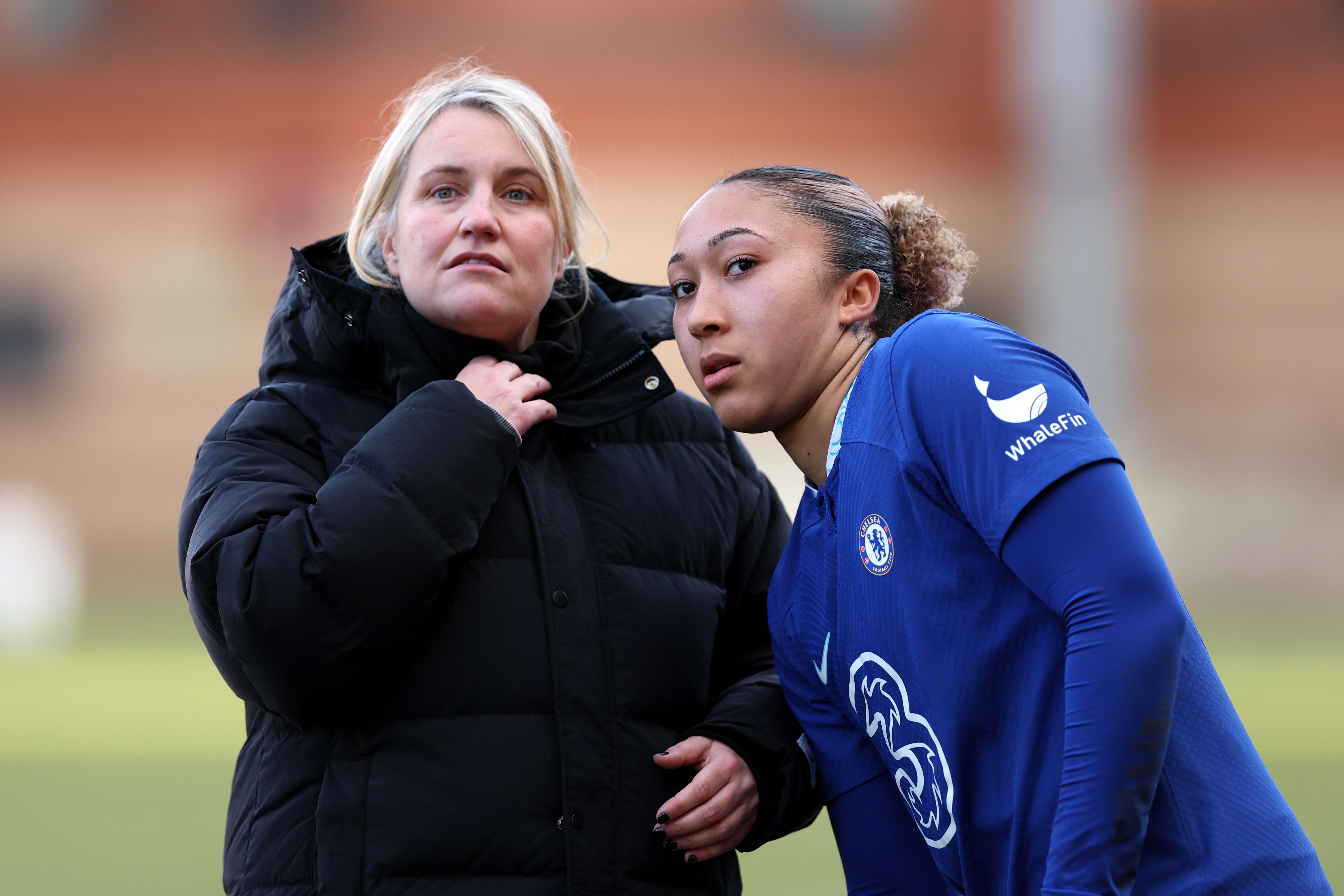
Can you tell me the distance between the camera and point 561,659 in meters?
2.34

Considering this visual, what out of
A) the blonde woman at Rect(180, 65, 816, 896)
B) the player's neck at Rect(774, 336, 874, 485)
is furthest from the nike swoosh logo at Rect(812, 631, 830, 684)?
the player's neck at Rect(774, 336, 874, 485)

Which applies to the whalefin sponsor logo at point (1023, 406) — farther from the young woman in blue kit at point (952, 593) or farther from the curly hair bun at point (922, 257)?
the curly hair bun at point (922, 257)

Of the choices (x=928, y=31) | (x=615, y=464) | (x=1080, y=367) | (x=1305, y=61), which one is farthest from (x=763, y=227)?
(x=1305, y=61)

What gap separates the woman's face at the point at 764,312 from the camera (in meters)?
2.34

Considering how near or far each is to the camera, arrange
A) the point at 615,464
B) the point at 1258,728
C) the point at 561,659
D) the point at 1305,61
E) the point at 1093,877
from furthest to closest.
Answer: the point at 1305,61 → the point at 1258,728 → the point at 615,464 → the point at 561,659 → the point at 1093,877

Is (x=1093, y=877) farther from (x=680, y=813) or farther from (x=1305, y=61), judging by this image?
(x=1305, y=61)

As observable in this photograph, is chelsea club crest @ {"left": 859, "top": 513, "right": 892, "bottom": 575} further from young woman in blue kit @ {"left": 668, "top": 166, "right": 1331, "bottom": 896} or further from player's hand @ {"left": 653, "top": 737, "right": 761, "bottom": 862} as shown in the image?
player's hand @ {"left": 653, "top": 737, "right": 761, "bottom": 862}

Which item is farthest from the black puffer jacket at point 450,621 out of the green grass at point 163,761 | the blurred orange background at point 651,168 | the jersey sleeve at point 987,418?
the blurred orange background at point 651,168

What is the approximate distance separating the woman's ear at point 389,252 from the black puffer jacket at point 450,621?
106 millimetres

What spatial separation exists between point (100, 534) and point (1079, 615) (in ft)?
74.1

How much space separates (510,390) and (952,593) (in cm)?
96

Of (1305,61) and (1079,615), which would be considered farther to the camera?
(1305,61)

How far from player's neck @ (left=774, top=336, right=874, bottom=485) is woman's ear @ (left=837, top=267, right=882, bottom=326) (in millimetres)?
39

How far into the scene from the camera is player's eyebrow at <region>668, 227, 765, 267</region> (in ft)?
7.75
